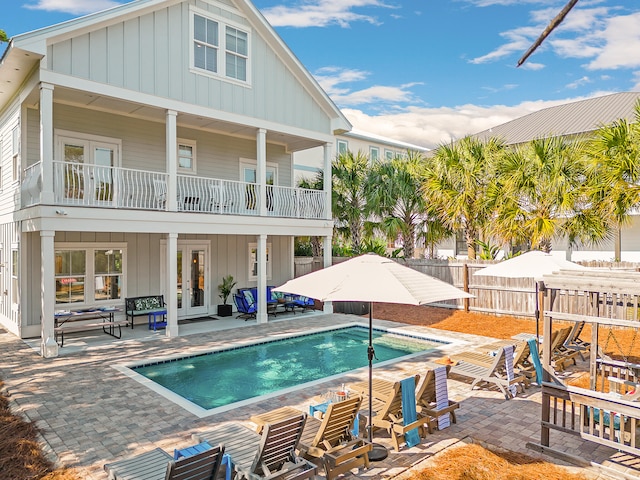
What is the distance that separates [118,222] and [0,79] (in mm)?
5184

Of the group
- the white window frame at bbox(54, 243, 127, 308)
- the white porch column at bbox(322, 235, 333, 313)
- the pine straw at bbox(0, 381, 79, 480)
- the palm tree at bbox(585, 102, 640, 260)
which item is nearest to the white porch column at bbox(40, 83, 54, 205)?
the white window frame at bbox(54, 243, 127, 308)

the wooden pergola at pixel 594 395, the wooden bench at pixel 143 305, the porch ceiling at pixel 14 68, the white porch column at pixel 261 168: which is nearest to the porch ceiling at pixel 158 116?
the white porch column at pixel 261 168

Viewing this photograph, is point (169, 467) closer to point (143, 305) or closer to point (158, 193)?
point (158, 193)

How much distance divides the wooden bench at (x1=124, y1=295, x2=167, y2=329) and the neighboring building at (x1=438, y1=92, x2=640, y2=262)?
17.1m

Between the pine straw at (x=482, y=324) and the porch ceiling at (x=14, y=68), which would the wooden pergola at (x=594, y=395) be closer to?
the pine straw at (x=482, y=324)

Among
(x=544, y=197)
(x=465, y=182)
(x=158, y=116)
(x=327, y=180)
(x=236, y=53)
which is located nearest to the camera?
(x=158, y=116)

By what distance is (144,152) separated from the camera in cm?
1473

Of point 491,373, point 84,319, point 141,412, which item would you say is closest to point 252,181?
point 84,319

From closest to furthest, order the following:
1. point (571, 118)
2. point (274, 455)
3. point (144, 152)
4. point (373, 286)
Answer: point (274, 455) → point (373, 286) → point (144, 152) → point (571, 118)

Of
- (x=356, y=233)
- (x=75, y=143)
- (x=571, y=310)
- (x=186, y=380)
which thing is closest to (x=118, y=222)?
(x=75, y=143)

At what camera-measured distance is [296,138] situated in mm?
17016

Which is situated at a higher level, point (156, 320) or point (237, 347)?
point (156, 320)

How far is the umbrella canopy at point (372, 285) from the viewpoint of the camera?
16.5ft

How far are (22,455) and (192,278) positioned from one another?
10.5m
